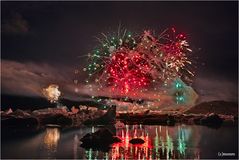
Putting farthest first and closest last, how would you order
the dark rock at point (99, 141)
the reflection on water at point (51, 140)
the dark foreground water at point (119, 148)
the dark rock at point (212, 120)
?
the dark rock at point (212, 120) < the reflection on water at point (51, 140) < the dark rock at point (99, 141) < the dark foreground water at point (119, 148)

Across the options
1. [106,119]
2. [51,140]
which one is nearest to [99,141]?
[51,140]

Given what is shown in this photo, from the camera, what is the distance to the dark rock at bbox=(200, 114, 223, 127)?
60.6 meters

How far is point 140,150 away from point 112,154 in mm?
3305

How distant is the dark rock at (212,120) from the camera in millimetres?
60575

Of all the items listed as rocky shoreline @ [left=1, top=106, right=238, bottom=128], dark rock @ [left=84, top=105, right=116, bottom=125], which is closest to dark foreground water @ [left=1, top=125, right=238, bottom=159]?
rocky shoreline @ [left=1, top=106, right=238, bottom=128]

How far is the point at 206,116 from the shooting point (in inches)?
2488

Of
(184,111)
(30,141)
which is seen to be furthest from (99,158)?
(184,111)

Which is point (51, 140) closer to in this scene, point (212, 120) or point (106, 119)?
point (106, 119)

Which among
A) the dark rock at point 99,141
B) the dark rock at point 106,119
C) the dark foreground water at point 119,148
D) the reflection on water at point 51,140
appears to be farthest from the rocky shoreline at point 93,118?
the dark rock at point 99,141

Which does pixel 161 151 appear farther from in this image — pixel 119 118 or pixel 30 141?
pixel 119 118

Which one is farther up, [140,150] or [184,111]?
[184,111]

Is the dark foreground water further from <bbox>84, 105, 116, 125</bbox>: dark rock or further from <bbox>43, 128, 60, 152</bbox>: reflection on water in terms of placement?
<bbox>84, 105, 116, 125</bbox>: dark rock

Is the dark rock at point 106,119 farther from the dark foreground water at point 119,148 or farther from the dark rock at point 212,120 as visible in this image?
the dark rock at point 212,120

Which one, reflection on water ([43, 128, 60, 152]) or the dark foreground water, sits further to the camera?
reflection on water ([43, 128, 60, 152])
